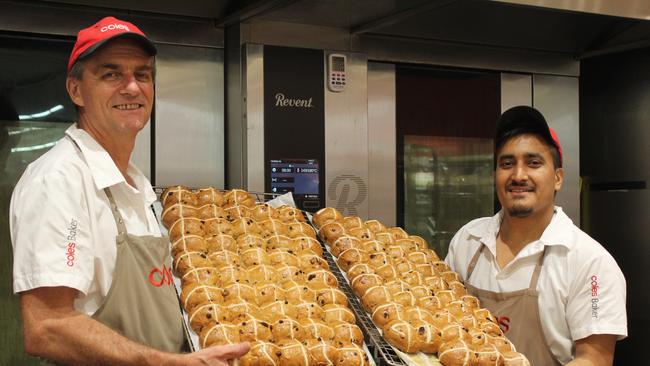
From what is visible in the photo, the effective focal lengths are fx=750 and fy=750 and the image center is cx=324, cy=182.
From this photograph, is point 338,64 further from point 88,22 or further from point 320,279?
point 320,279

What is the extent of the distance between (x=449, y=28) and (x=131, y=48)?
6.53 feet

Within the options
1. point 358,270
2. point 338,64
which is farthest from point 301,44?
point 358,270

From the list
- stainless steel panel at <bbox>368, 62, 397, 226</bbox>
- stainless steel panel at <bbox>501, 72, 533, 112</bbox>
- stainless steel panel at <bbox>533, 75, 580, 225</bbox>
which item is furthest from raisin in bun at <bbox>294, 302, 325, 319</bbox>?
stainless steel panel at <bbox>533, 75, 580, 225</bbox>

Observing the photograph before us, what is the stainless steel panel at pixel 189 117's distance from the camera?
3102 mm

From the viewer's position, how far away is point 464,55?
12.4ft

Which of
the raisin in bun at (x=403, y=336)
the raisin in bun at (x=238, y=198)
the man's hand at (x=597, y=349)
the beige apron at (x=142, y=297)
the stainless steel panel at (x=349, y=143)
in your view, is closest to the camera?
the beige apron at (x=142, y=297)

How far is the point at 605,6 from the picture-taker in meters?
2.92

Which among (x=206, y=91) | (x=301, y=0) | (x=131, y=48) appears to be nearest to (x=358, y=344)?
(x=131, y=48)

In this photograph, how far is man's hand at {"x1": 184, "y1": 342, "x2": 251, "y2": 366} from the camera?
5.42 feet

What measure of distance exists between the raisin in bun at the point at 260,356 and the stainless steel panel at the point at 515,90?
8.10 ft

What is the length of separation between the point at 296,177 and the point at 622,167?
1945mm

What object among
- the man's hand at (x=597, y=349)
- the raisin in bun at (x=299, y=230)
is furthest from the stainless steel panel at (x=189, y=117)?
the man's hand at (x=597, y=349)

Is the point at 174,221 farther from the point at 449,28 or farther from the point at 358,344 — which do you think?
the point at 449,28

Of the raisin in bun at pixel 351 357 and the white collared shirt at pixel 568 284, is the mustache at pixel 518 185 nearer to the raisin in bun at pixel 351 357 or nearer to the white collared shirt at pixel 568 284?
the white collared shirt at pixel 568 284
